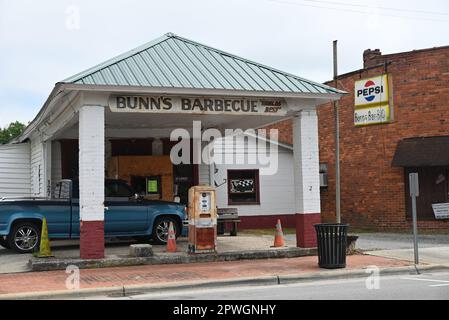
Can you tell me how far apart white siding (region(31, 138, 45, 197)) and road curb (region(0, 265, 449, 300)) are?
10689 millimetres

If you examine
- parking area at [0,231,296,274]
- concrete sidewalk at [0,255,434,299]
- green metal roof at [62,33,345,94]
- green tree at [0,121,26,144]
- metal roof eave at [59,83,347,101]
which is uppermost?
green tree at [0,121,26,144]

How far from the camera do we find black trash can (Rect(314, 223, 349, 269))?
42.1ft

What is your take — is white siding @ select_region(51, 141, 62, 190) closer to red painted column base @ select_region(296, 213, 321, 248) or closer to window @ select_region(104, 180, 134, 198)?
window @ select_region(104, 180, 134, 198)

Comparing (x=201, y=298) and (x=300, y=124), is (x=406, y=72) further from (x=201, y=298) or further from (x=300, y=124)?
(x=201, y=298)

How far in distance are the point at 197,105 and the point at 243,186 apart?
1055 cm

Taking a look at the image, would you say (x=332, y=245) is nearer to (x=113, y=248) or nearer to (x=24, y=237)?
(x=113, y=248)

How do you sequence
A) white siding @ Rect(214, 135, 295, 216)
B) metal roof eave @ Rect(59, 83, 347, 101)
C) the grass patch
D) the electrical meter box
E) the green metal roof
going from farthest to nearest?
white siding @ Rect(214, 135, 295, 216) < the grass patch < the electrical meter box < the green metal roof < metal roof eave @ Rect(59, 83, 347, 101)

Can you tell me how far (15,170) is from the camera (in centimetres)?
2267

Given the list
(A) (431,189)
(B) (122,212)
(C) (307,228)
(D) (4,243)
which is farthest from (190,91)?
(A) (431,189)

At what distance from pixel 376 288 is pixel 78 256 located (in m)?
7.01

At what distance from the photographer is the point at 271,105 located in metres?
15.1

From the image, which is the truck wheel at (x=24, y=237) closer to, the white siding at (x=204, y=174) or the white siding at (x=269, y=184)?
the white siding at (x=204, y=174)

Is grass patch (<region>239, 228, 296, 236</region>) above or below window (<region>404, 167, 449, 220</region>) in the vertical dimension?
below

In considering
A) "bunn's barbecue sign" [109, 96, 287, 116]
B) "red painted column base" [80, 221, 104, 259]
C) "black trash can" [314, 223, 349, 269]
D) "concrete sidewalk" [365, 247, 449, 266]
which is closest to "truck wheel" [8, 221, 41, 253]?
"red painted column base" [80, 221, 104, 259]
